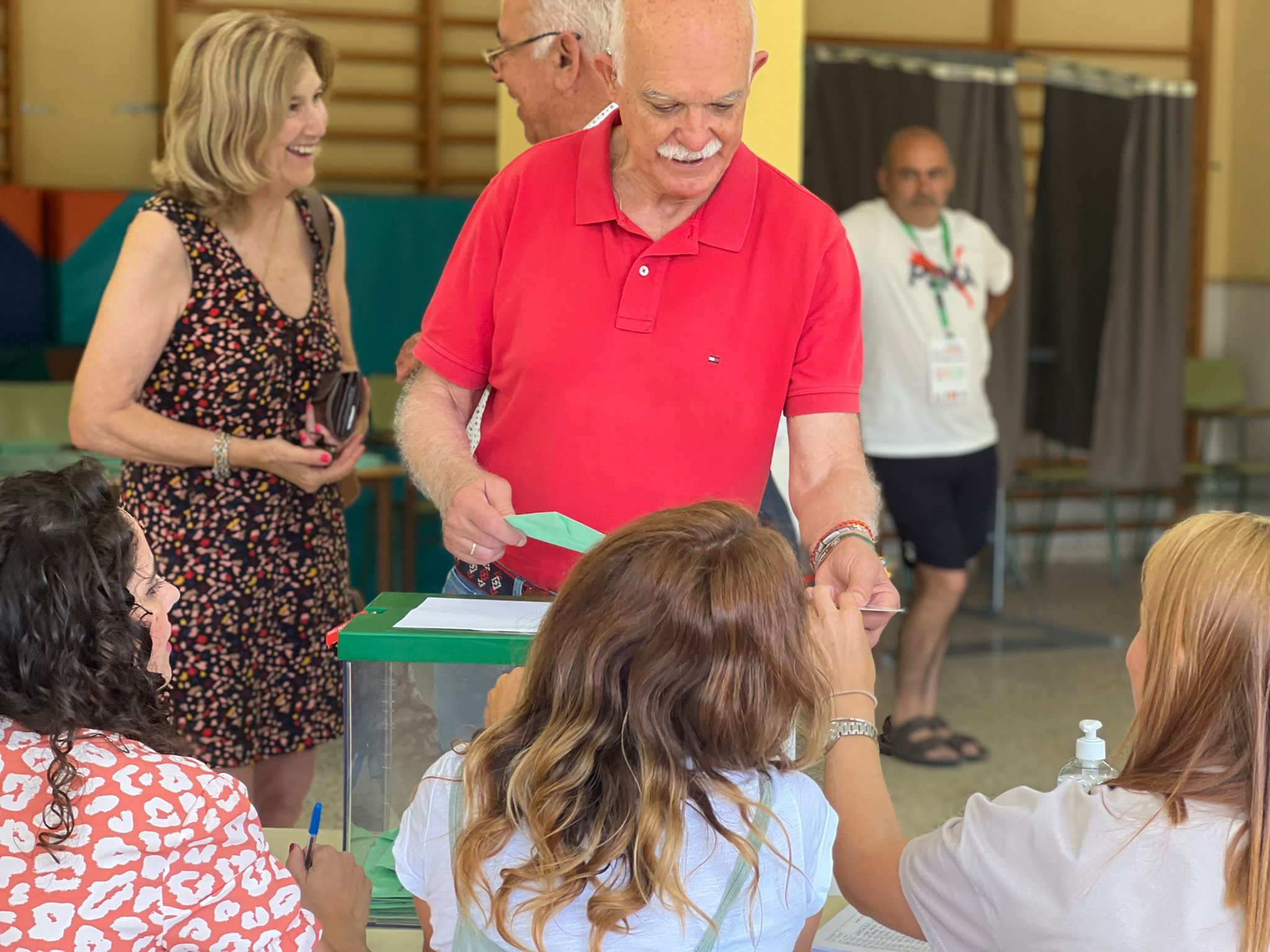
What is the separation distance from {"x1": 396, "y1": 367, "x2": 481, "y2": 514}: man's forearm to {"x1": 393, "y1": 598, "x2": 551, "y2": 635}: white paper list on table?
0.17 m

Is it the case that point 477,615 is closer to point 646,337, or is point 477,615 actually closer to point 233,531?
point 646,337

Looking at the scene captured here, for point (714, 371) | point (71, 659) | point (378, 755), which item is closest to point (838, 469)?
point (714, 371)

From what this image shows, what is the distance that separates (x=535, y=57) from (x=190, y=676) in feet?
3.39

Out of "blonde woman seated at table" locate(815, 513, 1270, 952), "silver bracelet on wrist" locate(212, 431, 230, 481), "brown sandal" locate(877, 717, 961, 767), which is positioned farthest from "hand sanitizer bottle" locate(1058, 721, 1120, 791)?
"brown sandal" locate(877, 717, 961, 767)

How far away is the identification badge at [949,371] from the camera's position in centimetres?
410

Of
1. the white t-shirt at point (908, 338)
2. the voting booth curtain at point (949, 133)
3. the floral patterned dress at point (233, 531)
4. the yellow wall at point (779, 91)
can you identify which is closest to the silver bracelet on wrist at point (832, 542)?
the floral patterned dress at point (233, 531)

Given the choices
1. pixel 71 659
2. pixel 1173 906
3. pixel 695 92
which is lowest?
pixel 1173 906

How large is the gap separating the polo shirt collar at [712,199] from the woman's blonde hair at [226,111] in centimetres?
66

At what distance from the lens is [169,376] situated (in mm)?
2105

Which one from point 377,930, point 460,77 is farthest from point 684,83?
point 460,77

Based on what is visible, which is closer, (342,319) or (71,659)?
(71,659)

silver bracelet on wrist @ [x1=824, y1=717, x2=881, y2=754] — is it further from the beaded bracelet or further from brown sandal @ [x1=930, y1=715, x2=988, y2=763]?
brown sandal @ [x1=930, y1=715, x2=988, y2=763]

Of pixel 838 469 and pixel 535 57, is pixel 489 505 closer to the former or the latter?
pixel 838 469

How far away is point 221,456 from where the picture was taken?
2080 mm
